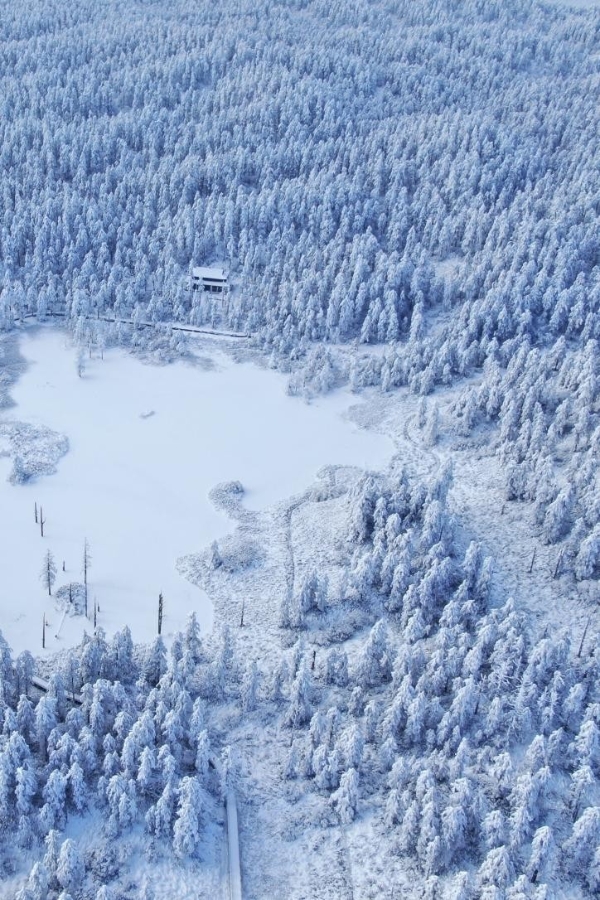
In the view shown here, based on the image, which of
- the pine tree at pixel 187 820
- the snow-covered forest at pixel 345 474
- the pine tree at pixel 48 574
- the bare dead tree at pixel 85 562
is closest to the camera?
the pine tree at pixel 187 820

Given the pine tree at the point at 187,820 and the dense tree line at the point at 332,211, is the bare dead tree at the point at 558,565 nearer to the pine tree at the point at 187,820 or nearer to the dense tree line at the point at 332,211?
the dense tree line at the point at 332,211

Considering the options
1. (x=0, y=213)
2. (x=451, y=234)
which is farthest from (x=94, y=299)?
(x=451, y=234)

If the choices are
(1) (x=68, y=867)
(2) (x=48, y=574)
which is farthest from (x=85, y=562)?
(1) (x=68, y=867)

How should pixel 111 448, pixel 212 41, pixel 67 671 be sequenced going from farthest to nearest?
pixel 212 41 → pixel 111 448 → pixel 67 671

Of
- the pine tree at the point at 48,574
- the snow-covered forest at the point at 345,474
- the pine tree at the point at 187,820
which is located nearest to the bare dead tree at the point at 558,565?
the snow-covered forest at the point at 345,474

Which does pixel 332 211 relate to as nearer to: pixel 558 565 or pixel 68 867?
pixel 558 565

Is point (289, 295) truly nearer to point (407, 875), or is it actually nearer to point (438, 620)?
point (438, 620)

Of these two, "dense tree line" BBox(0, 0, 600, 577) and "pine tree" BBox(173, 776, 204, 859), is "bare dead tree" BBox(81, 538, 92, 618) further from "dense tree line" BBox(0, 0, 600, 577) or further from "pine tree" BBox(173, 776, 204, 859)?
"dense tree line" BBox(0, 0, 600, 577)
